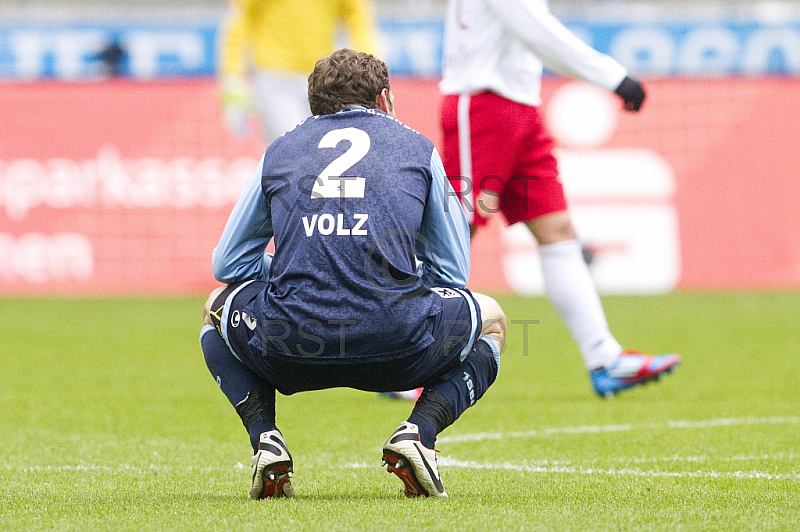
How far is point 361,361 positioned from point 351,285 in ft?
0.70

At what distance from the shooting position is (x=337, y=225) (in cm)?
351

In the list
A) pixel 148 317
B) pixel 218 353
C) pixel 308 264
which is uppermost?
pixel 308 264

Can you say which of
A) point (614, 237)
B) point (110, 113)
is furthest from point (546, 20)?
Result: point (110, 113)

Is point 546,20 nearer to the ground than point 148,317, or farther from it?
farther from it

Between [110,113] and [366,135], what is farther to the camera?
[110,113]

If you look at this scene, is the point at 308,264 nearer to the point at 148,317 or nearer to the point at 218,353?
the point at 218,353

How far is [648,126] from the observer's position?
13.1 meters

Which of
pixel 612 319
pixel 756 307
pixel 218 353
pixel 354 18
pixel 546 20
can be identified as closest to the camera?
pixel 218 353

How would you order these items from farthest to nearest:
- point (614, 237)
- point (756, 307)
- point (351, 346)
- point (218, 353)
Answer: point (614, 237) < point (756, 307) < point (218, 353) < point (351, 346)

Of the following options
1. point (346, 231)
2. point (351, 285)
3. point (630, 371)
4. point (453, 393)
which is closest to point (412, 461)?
point (453, 393)

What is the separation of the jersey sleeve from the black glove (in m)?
0.09

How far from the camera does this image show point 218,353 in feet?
12.4

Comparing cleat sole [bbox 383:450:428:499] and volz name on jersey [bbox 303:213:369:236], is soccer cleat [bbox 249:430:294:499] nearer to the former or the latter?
cleat sole [bbox 383:450:428:499]

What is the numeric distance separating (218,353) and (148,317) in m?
7.23
